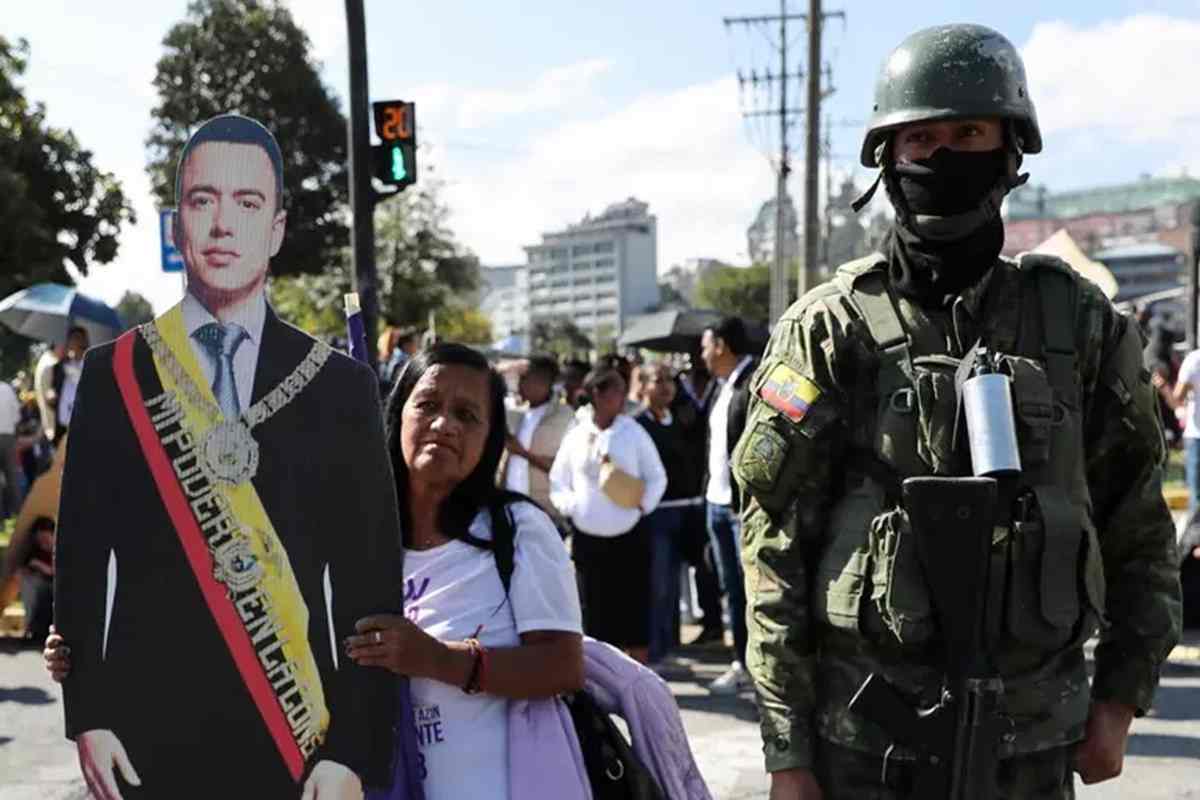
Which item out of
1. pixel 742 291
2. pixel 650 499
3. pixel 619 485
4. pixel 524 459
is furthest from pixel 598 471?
pixel 742 291

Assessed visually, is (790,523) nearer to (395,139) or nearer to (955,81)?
(955,81)

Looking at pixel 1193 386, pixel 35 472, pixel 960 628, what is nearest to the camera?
pixel 960 628

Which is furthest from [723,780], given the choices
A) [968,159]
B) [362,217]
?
[362,217]

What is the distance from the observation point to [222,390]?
2334mm

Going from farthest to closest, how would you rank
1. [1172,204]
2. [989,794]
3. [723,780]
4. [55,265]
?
[1172,204] → [55,265] → [723,780] → [989,794]

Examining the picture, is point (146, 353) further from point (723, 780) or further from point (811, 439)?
point (723, 780)

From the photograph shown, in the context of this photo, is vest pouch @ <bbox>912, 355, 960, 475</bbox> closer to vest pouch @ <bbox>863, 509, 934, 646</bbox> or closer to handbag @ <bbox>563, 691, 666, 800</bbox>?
vest pouch @ <bbox>863, 509, 934, 646</bbox>

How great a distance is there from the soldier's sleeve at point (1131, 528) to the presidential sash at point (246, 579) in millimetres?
1295

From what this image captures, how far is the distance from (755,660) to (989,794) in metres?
0.41

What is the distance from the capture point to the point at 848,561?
7.34 ft

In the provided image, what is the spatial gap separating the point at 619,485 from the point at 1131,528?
4324 mm

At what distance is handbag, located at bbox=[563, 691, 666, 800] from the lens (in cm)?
262

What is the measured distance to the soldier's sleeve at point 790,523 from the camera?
7.42 feet

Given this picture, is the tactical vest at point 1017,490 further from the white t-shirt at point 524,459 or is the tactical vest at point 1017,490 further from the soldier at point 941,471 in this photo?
the white t-shirt at point 524,459
